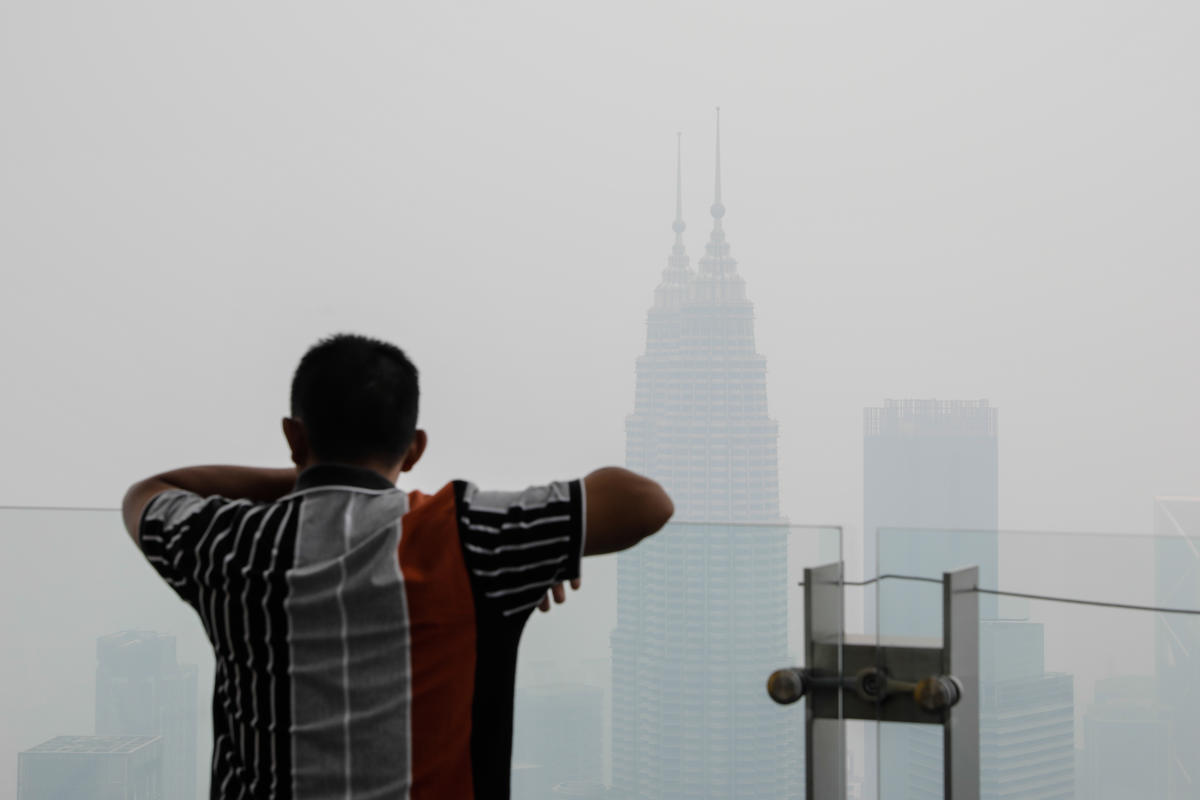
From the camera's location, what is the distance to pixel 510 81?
13.8m

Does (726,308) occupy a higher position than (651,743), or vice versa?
(726,308)

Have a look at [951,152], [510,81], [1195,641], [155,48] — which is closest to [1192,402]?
[951,152]

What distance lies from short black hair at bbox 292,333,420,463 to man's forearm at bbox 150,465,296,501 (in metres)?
0.15

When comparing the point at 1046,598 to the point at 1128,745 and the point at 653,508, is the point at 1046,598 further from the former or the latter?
the point at 653,508

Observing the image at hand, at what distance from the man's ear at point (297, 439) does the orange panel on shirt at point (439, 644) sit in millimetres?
135

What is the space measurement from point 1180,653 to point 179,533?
1.10 metres

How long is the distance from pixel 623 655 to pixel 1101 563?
0.57m

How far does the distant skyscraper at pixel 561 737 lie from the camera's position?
1460 mm

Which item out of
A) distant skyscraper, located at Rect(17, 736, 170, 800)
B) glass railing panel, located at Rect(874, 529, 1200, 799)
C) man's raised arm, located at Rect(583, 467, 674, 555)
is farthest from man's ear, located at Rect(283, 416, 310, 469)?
distant skyscraper, located at Rect(17, 736, 170, 800)

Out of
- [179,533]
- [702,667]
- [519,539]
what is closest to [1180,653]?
[702,667]

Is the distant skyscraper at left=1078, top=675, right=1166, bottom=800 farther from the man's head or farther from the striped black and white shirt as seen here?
the man's head

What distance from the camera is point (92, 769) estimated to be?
1.60 m

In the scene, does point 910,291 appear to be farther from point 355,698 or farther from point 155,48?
point 355,698

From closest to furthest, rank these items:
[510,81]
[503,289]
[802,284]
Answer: [510,81] < [503,289] < [802,284]
